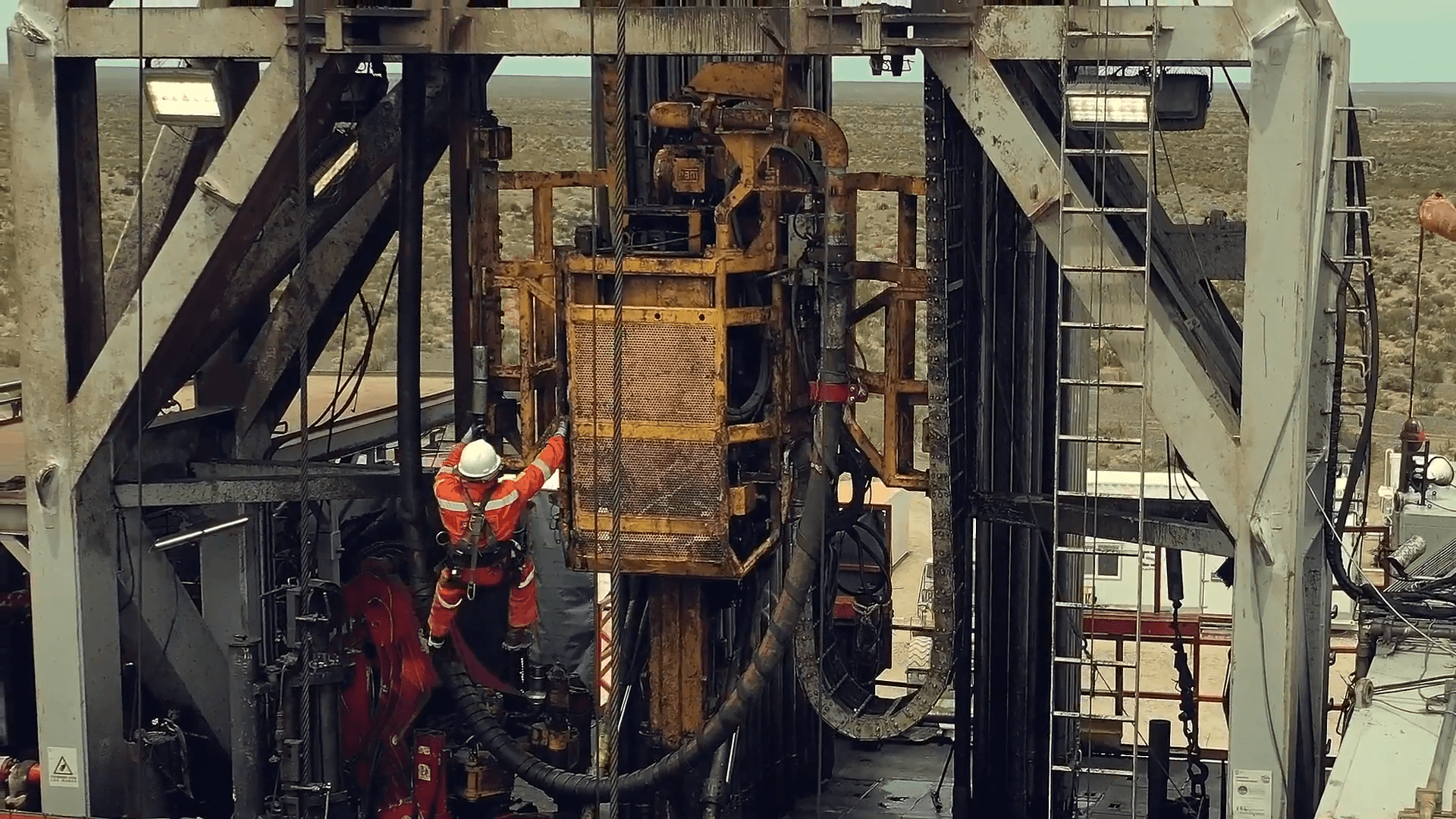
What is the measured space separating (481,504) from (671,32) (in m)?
2.79

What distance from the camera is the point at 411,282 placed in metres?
12.5

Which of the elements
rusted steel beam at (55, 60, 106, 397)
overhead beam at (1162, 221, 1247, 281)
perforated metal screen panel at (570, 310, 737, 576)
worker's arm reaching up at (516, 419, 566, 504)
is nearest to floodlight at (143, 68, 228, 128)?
rusted steel beam at (55, 60, 106, 397)

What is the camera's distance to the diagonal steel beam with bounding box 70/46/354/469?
434 inches

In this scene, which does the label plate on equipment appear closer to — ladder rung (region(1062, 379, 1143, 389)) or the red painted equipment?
ladder rung (region(1062, 379, 1143, 389))

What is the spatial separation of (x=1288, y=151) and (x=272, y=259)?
5.88 m

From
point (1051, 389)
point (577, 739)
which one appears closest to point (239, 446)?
point (577, 739)

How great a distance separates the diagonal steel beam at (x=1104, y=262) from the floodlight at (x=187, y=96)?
12.2 feet

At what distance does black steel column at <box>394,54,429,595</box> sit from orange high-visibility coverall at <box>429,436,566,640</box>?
29.5 inches

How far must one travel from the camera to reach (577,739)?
512 inches

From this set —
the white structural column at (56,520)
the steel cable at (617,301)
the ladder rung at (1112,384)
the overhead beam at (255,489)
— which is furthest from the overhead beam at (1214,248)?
the white structural column at (56,520)

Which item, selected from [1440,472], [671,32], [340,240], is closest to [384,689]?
[340,240]

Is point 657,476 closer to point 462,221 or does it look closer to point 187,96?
point 462,221

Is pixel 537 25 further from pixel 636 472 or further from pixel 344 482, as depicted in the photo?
pixel 344 482

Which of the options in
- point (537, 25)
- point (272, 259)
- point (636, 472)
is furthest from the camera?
point (272, 259)
